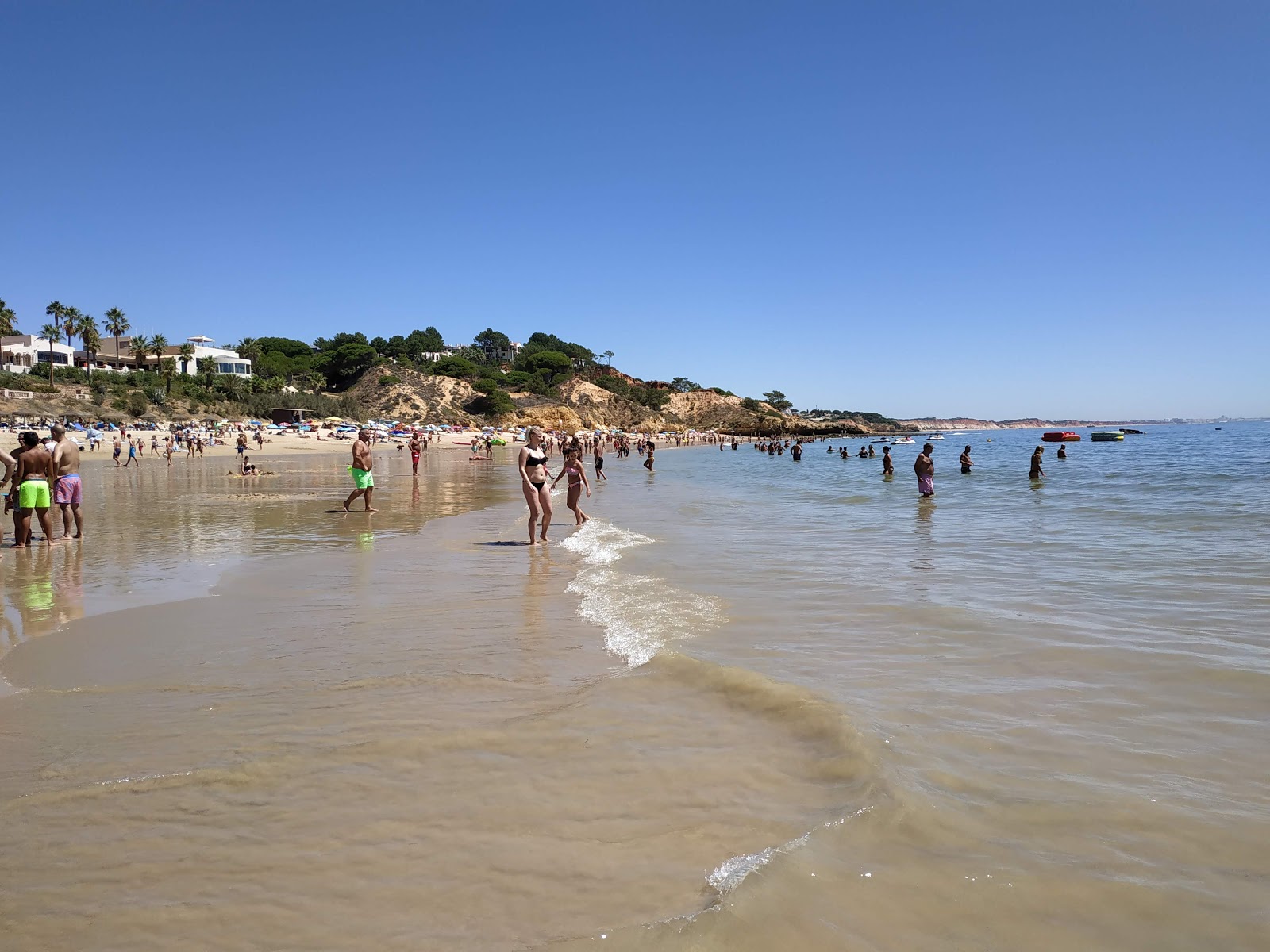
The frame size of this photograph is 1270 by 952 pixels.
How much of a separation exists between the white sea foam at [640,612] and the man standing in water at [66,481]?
27.5 feet

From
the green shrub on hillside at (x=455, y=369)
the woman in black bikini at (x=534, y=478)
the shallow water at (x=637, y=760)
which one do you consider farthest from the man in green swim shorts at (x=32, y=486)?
the green shrub on hillside at (x=455, y=369)

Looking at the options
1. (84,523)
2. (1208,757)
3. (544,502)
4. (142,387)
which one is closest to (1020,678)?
(1208,757)

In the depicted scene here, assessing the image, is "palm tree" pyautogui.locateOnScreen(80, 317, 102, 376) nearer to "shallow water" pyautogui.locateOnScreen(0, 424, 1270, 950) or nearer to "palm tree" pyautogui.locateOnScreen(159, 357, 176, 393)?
"palm tree" pyautogui.locateOnScreen(159, 357, 176, 393)

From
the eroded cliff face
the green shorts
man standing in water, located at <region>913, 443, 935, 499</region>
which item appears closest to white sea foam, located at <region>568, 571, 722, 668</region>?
the green shorts

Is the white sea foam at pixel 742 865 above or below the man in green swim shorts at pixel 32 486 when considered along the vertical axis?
below

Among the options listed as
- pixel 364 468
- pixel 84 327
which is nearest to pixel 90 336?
pixel 84 327

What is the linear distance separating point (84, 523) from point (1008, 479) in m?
28.3

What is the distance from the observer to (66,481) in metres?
11.5

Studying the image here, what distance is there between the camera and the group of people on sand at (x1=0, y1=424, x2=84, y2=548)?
1070 cm

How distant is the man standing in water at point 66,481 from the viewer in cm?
1137

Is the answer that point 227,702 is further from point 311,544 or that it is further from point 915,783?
point 311,544

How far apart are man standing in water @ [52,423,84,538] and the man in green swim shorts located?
10.0 inches

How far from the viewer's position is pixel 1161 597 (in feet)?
24.1

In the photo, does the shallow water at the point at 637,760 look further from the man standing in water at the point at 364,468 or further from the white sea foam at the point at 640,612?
the man standing in water at the point at 364,468
